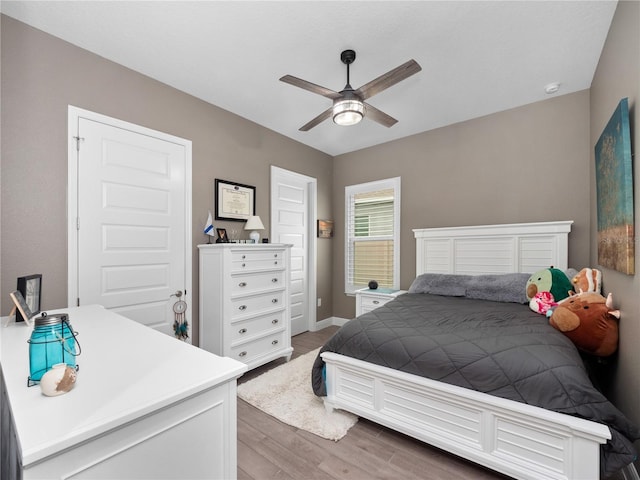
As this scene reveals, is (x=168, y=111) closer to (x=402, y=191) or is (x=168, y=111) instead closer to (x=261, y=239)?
(x=261, y=239)

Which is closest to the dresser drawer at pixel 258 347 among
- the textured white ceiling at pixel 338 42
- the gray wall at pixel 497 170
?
the gray wall at pixel 497 170

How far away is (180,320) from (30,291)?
1272 mm

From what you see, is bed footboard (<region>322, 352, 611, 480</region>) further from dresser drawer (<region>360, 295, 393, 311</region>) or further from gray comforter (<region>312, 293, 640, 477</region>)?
dresser drawer (<region>360, 295, 393, 311</region>)

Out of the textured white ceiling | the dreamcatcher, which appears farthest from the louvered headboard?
the dreamcatcher

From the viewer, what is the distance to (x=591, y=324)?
1.75 m

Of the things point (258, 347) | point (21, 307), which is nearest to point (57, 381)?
point (21, 307)

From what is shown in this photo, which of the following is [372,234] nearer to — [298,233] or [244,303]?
[298,233]

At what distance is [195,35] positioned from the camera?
81.3 inches

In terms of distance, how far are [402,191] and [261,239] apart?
1999 mm

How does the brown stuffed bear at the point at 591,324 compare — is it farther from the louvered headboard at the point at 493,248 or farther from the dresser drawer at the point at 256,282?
the dresser drawer at the point at 256,282

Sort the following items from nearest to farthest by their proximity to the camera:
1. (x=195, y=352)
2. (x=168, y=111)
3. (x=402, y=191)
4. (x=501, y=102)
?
(x=195, y=352)
(x=168, y=111)
(x=501, y=102)
(x=402, y=191)

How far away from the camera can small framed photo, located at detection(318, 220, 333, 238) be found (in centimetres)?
442

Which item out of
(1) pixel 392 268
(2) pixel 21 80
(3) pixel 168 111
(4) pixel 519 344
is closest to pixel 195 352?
(4) pixel 519 344

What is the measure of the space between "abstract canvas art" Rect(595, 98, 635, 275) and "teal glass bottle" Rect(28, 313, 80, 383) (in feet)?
7.85
